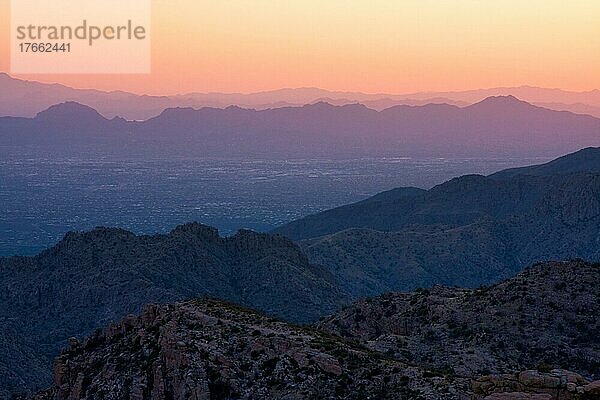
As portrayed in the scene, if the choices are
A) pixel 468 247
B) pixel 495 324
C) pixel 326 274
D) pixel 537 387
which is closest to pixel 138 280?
pixel 326 274

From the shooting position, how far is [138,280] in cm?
8806

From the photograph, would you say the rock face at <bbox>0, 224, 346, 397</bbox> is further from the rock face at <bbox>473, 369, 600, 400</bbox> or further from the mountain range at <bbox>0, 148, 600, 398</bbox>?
the rock face at <bbox>473, 369, 600, 400</bbox>

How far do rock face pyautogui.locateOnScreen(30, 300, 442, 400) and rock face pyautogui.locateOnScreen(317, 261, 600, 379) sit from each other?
6721mm

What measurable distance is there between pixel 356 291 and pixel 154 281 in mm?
35451

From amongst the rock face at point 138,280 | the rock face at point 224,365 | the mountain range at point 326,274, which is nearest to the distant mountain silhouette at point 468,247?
the mountain range at point 326,274

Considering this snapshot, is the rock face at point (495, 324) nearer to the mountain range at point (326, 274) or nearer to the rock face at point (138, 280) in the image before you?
the mountain range at point (326, 274)

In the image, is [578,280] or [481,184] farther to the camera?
[481,184]

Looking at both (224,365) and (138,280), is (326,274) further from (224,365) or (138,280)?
(224,365)

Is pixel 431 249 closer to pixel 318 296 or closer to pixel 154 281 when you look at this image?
pixel 318 296

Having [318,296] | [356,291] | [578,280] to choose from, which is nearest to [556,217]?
[356,291]

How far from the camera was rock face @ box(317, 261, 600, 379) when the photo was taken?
36.8 meters

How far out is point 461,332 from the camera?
40.1m

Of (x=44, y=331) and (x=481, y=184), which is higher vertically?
(x=481, y=184)

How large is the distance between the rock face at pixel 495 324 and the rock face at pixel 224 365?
22.1 ft
